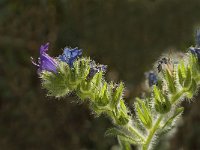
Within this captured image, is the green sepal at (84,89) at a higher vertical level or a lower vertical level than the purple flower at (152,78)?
lower

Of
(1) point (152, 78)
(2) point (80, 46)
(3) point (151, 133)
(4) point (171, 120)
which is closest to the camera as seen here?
(4) point (171, 120)

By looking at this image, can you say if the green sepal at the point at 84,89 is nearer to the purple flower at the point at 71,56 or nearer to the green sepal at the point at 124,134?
the purple flower at the point at 71,56

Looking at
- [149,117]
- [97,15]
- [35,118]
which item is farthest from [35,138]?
[149,117]

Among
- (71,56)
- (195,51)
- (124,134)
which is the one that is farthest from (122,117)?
(195,51)

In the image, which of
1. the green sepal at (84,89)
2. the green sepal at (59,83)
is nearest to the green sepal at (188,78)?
the green sepal at (84,89)

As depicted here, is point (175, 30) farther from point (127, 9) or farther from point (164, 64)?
point (164, 64)

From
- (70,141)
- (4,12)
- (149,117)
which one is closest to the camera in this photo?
(149,117)

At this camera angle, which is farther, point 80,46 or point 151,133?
point 80,46

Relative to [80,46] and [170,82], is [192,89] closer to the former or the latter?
[170,82]
